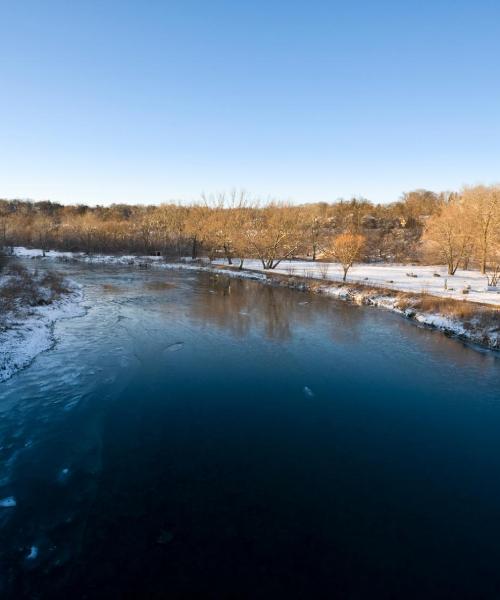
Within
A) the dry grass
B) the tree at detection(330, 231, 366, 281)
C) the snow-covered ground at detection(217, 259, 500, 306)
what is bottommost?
the dry grass

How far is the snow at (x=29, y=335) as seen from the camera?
45.1 ft

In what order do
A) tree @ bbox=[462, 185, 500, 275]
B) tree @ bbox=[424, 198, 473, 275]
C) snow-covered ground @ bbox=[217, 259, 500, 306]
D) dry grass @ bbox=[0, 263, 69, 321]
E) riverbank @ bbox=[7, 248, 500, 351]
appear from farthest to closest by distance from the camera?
tree @ bbox=[424, 198, 473, 275] → tree @ bbox=[462, 185, 500, 275] → snow-covered ground @ bbox=[217, 259, 500, 306] → riverbank @ bbox=[7, 248, 500, 351] → dry grass @ bbox=[0, 263, 69, 321]

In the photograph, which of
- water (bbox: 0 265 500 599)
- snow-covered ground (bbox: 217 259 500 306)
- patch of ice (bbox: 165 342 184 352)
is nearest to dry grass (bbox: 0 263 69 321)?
water (bbox: 0 265 500 599)

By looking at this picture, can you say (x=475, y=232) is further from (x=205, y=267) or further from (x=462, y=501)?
(x=462, y=501)

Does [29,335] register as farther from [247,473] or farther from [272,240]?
[272,240]

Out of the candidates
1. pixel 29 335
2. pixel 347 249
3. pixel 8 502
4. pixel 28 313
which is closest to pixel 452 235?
pixel 347 249

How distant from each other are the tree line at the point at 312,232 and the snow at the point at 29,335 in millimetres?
27959

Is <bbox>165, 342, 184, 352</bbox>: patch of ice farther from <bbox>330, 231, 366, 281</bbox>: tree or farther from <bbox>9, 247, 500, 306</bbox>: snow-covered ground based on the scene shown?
<bbox>330, 231, 366, 281</bbox>: tree

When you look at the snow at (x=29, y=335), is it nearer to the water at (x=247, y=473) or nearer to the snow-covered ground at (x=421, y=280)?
the water at (x=247, y=473)

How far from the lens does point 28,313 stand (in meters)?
19.8

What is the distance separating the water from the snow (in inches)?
26.7

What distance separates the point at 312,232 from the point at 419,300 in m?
48.3

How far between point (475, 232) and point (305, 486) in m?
41.9

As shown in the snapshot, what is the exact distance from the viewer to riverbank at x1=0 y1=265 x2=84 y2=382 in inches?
571
